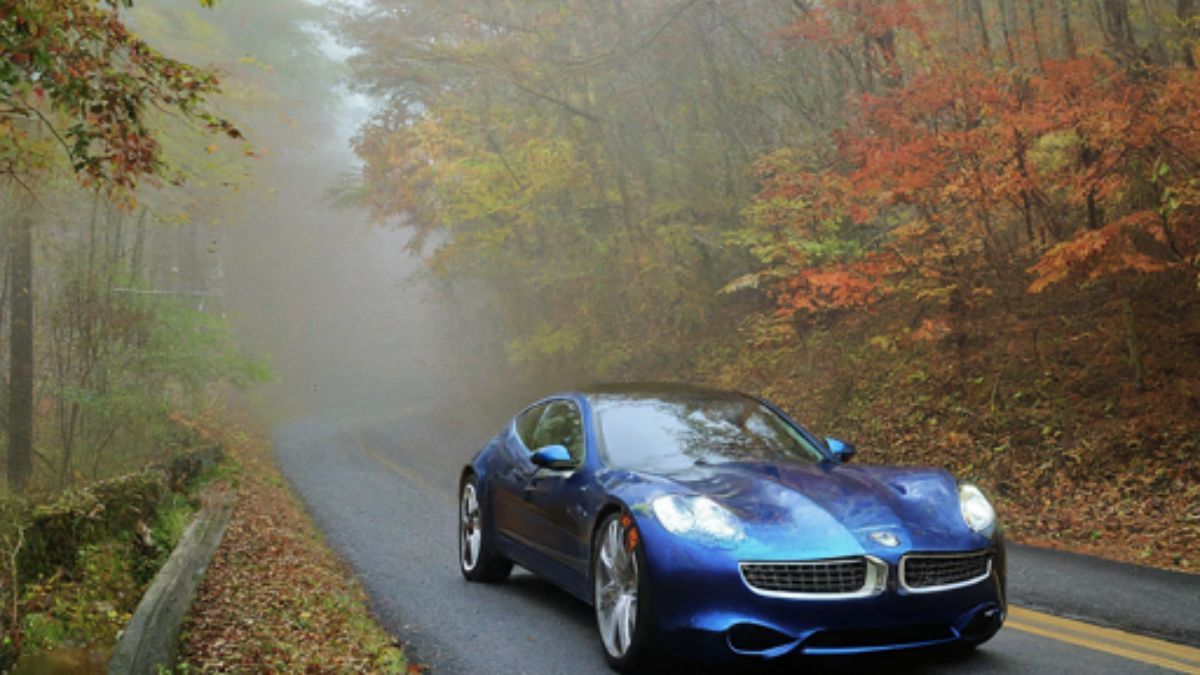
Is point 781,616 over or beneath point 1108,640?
over

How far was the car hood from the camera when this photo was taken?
14.5 ft

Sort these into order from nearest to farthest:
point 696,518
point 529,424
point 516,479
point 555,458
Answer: point 696,518 → point 555,458 → point 516,479 → point 529,424

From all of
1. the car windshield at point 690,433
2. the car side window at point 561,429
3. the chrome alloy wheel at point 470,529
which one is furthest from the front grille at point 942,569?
the chrome alloy wheel at point 470,529

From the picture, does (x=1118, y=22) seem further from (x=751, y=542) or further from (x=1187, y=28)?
(x=751, y=542)

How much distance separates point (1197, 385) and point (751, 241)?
643 cm

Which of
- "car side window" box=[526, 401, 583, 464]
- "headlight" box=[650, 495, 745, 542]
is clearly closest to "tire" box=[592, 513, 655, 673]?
"headlight" box=[650, 495, 745, 542]

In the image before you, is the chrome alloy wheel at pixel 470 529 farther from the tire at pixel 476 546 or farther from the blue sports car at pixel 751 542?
the blue sports car at pixel 751 542

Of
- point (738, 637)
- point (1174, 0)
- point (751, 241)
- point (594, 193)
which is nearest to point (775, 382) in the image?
point (751, 241)

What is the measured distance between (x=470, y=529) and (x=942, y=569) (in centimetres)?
433

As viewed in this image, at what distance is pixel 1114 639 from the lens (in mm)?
5254

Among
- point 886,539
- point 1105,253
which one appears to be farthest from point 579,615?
point 1105,253

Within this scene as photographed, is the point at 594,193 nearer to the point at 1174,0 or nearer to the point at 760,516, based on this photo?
A: the point at 1174,0

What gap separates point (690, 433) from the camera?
607 centimetres

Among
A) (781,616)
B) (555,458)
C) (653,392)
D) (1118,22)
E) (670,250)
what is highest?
(1118,22)
